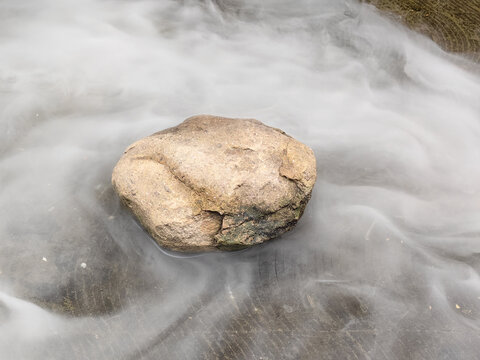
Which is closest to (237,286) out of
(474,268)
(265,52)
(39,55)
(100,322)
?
(100,322)

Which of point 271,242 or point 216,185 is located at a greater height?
point 216,185

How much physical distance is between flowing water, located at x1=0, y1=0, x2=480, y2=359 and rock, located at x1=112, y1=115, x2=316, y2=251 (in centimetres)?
26

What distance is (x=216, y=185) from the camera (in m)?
2.79

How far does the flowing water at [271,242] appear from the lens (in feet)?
9.18

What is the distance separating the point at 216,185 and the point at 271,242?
0.64 metres

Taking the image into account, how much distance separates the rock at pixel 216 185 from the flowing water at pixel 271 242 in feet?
0.85

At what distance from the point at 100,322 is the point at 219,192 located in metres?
1.01

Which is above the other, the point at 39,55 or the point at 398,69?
the point at 398,69

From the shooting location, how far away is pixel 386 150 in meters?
3.85

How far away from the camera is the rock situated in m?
2.80

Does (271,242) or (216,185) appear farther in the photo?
(271,242)

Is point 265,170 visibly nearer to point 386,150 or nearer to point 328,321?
point 328,321

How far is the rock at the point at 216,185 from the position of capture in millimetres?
2805

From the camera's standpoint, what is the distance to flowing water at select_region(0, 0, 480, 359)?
9.18 ft
